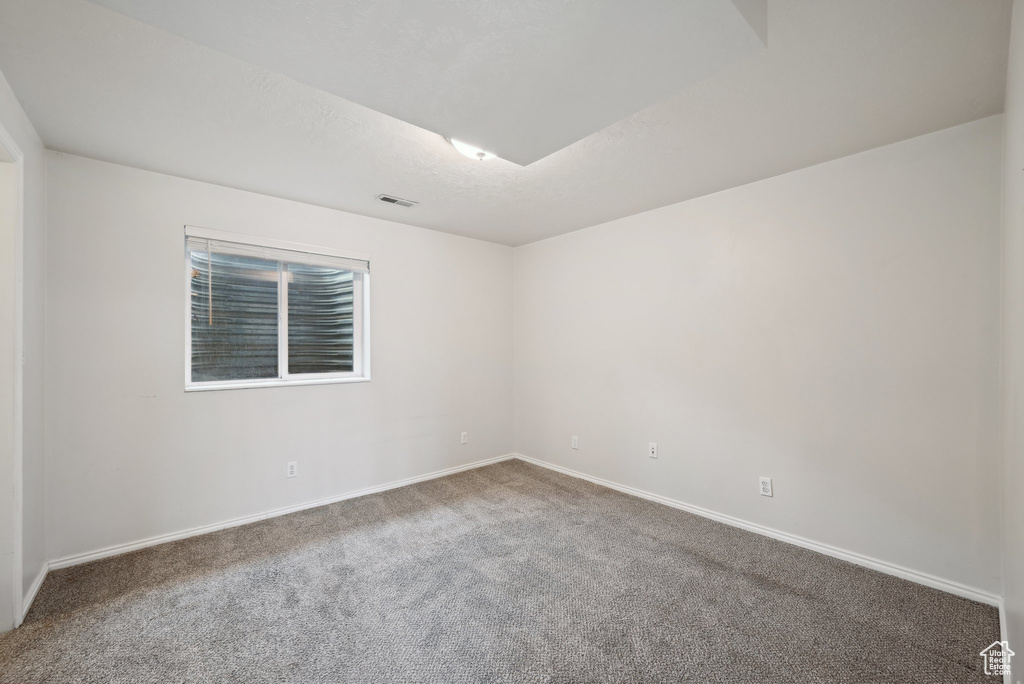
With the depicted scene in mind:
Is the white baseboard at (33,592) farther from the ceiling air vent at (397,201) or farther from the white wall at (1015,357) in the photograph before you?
the white wall at (1015,357)

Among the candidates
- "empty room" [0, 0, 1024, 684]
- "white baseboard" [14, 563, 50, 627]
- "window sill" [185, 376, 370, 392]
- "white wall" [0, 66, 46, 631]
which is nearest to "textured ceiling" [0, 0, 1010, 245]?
"empty room" [0, 0, 1024, 684]

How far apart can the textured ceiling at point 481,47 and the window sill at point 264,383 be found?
2286 mm

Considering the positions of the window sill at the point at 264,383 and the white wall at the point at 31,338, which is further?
the window sill at the point at 264,383

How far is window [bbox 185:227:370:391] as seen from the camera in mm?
2939

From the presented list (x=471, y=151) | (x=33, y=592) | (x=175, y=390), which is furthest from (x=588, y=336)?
(x=33, y=592)

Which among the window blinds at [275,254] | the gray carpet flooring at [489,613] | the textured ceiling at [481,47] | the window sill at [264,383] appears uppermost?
the textured ceiling at [481,47]

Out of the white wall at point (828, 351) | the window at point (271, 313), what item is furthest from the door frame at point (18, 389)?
the white wall at point (828, 351)

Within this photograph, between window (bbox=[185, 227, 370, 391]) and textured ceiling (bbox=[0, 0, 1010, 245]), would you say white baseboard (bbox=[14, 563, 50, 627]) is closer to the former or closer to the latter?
window (bbox=[185, 227, 370, 391])

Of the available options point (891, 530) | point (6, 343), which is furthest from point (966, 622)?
point (6, 343)

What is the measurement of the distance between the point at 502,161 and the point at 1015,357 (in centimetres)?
237

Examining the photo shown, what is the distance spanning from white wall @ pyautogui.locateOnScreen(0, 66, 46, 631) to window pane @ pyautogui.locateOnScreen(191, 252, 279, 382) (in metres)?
0.75

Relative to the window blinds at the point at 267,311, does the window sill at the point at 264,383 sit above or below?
below

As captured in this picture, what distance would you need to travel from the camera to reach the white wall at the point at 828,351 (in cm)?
213

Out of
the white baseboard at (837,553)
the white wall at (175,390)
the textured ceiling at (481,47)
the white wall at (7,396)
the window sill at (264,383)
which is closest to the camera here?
the textured ceiling at (481,47)
